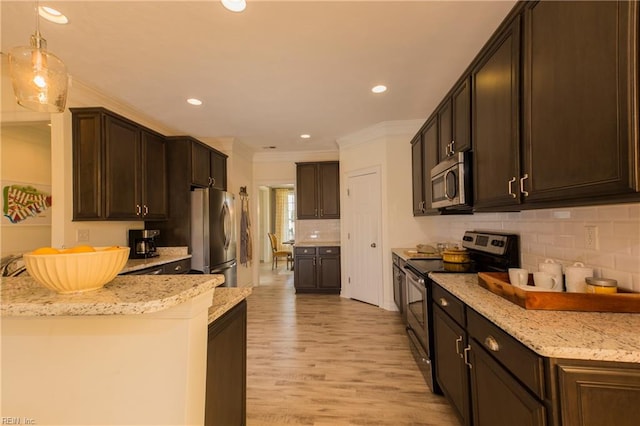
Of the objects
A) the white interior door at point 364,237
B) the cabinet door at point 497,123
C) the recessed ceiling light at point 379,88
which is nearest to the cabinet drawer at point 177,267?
the white interior door at point 364,237

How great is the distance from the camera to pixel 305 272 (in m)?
5.06

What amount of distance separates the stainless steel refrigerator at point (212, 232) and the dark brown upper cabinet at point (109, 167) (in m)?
0.55

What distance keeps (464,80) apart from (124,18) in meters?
2.40

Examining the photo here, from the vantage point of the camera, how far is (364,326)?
3467mm

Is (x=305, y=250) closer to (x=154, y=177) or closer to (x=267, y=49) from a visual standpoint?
(x=154, y=177)

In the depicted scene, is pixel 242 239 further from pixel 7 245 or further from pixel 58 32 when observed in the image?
pixel 58 32

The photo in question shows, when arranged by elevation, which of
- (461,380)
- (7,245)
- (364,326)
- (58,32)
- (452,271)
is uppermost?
(58,32)

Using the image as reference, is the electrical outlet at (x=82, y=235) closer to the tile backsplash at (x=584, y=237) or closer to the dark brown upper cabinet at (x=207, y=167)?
the dark brown upper cabinet at (x=207, y=167)

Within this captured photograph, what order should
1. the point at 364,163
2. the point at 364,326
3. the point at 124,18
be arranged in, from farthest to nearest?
the point at 364,163
the point at 364,326
the point at 124,18

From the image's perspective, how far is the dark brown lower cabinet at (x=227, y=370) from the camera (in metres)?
1.23

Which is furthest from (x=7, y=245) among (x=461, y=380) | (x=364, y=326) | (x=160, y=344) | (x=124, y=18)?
(x=461, y=380)

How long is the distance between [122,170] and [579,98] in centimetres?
357

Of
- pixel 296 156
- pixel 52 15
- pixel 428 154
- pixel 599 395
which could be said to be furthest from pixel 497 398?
pixel 296 156

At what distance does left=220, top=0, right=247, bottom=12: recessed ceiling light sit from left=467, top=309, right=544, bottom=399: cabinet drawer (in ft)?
7.36
